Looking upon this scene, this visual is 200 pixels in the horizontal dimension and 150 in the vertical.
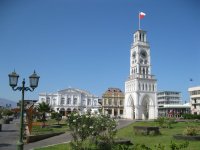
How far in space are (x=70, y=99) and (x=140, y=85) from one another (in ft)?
112

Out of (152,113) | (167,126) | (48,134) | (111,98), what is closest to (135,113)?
(152,113)

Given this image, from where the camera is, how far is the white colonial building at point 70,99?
315 feet

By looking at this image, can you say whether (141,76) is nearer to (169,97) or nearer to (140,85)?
(140,85)

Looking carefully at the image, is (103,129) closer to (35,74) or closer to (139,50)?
(35,74)

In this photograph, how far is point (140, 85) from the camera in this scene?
71750 millimetres

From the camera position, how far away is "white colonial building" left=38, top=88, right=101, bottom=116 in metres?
96.1

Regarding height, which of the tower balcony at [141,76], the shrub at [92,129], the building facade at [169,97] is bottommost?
the shrub at [92,129]

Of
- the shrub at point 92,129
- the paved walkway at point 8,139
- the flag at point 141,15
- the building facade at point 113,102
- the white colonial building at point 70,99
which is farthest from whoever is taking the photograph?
the building facade at point 113,102

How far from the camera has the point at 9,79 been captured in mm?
11898

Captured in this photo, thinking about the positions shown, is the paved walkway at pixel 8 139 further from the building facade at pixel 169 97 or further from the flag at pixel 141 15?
the building facade at pixel 169 97

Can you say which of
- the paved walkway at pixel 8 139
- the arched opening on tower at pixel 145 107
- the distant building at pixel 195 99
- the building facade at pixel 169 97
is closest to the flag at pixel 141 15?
the arched opening on tower at pixel 145 107

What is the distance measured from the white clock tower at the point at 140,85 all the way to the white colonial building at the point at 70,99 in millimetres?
24682

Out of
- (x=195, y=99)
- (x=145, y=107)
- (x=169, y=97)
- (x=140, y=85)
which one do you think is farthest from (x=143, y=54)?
(x=169, y=97)

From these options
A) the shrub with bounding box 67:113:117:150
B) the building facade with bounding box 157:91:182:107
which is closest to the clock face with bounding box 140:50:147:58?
the shrub with bounding box 67:113:117:150
